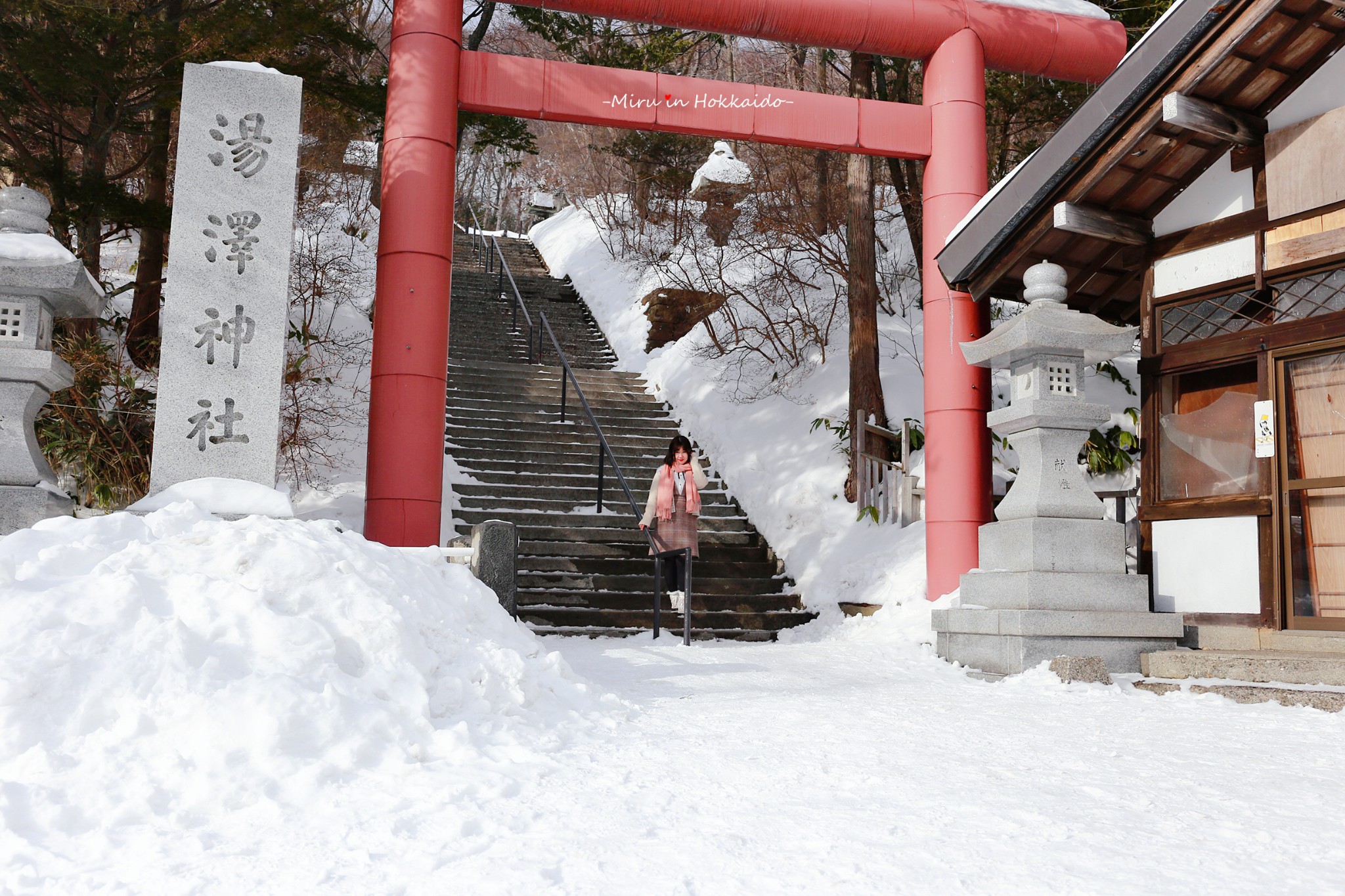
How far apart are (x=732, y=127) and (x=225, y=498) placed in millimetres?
5092

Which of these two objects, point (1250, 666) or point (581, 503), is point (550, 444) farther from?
point (1250, 666)

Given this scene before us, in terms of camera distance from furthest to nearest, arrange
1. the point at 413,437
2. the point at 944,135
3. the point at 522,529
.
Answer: the point at 522,529, the point at 944,135, the point at 413,437

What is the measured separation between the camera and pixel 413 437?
794 cm

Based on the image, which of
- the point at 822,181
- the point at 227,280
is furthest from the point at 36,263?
the point at 822,181

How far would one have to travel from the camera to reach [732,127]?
8.51 meters

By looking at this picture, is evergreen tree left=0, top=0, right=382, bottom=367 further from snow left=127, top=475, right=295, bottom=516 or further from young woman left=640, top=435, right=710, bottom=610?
young woman left=640, top=435, right=710, bottom=610

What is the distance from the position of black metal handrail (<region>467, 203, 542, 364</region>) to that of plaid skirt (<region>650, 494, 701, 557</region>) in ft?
25.0

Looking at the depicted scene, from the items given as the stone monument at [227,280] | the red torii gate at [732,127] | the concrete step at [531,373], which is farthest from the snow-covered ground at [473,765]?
the concrete step at [531,373]

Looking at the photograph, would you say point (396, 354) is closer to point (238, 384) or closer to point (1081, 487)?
point (238, 384)

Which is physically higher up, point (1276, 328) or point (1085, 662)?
point (1276, 328)

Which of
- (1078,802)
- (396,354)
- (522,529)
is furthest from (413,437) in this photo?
(1078,802)

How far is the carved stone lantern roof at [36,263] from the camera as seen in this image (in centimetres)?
604

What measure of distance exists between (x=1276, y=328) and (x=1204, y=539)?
4.99 feet

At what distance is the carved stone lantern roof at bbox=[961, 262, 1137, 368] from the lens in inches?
268
